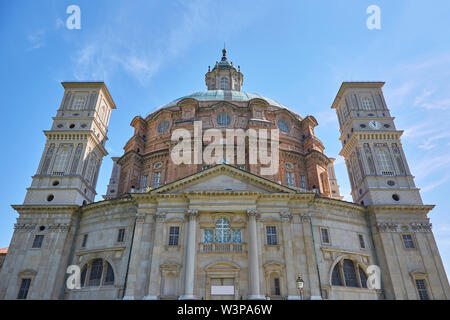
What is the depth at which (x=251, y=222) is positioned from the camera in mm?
27672

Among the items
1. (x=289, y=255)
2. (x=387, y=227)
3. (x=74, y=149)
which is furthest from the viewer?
(x=74, y=149)

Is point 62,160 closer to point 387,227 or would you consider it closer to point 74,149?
point 74,149

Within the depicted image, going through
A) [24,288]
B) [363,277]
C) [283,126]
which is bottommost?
[24,288]

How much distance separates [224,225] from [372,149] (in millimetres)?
20896

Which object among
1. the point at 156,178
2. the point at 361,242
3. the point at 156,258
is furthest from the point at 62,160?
the point at 361,242

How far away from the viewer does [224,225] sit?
28.4 meters

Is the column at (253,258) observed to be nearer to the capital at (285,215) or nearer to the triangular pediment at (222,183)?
the capital at (285,215)

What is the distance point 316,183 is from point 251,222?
13.2 meters

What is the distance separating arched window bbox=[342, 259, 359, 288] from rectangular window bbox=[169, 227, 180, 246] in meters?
15.7

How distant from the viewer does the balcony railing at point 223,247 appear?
27.1 m

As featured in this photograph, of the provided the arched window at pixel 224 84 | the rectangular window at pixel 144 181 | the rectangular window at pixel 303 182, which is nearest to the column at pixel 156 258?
the rectangular window at pixel 144 181

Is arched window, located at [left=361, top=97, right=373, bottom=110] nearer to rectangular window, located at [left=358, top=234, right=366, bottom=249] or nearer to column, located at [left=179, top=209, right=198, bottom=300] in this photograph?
rectangular window, located at [left=358, top=234, right=366, bottom=249]
